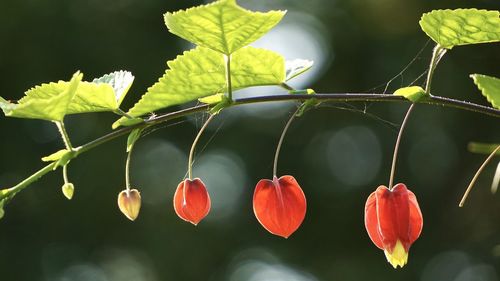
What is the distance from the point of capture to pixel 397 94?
1209mm

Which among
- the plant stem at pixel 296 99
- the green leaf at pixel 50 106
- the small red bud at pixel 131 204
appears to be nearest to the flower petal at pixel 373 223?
the plant stem at pixel 296 99

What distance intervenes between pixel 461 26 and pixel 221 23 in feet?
1.08

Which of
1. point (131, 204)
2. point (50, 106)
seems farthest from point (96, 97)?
point (131, 204)

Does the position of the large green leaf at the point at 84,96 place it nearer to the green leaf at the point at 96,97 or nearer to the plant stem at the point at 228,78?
the green leaf at the point at 96,97

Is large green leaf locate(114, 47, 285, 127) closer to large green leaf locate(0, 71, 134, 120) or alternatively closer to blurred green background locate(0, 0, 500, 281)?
large green leaf locate(0, 71, 134, 120)

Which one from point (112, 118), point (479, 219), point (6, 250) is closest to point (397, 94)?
point (479, 219)

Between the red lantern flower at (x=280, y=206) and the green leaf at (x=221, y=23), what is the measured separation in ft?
0.95

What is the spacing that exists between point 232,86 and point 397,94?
9.1 inches

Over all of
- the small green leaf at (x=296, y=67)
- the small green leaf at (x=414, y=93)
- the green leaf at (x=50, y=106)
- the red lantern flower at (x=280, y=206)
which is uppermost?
the green leaf at (x=50, y=106)

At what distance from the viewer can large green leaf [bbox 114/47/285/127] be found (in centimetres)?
124

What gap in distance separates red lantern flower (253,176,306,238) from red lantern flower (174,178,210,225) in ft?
0.26

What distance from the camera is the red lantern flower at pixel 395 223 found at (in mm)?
1320

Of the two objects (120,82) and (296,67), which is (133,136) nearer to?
(120,82)

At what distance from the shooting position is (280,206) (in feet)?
4.42
